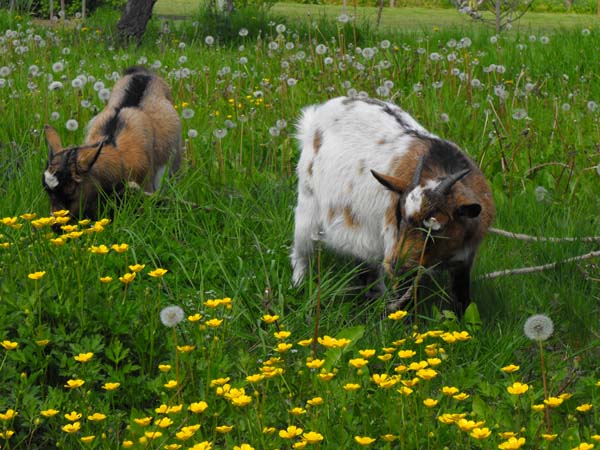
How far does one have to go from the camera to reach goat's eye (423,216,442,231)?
4.46 m

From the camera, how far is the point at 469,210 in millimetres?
4578

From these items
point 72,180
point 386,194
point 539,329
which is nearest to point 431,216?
point 386,194

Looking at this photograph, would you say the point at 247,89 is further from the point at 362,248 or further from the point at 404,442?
the point at 404,442

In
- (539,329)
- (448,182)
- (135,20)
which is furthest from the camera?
(135,20)

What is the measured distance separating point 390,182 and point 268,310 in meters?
0.84

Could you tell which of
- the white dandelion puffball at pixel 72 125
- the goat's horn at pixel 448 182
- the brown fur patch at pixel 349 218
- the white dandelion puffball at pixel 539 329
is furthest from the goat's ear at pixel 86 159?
the white dandelion puffball at pixel 539 329

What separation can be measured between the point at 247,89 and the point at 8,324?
5.74m

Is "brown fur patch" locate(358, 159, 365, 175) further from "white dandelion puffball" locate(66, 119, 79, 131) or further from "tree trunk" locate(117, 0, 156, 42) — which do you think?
"tree trunk" locate(117, 0, 156, 42)

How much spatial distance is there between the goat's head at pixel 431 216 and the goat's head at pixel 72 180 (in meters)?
2.01

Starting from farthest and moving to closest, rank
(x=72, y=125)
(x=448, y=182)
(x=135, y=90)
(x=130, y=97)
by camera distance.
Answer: (x=135, y=90), (x=130, y=97), (x=72, y=125), (x=448, y=182)

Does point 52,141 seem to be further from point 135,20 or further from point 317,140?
point 135,20

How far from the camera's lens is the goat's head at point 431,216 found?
4555 millimetres

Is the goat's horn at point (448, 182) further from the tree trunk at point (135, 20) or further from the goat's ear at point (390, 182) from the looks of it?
the tree trunk at point (135, 20)

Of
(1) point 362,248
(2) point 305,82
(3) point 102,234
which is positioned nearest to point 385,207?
(1) point 362,248
